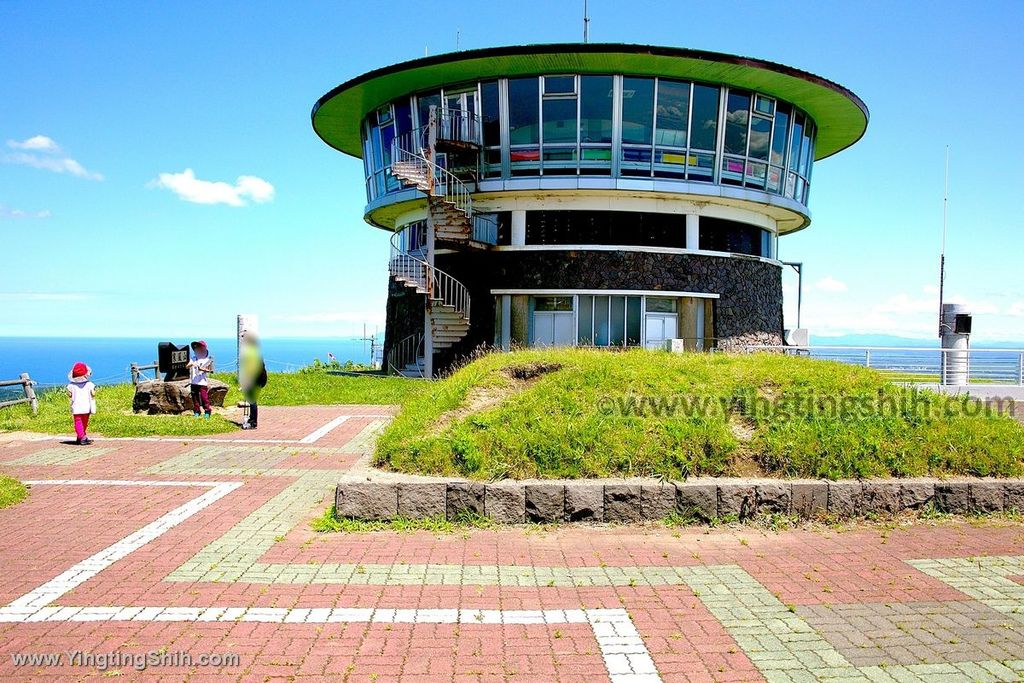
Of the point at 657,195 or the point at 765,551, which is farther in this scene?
the point at 657,195

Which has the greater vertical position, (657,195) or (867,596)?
(657,195)

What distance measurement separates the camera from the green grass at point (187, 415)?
14469 mm

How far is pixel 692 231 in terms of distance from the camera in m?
26.8

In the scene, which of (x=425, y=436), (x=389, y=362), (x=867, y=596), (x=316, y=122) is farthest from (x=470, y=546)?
(x=316, y=122)

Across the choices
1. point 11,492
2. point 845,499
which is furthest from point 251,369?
point 845,499

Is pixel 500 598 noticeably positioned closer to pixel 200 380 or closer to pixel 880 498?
pixel 880 498

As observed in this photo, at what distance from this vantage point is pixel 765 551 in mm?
6859

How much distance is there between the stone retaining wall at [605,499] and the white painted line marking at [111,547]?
1.91 m

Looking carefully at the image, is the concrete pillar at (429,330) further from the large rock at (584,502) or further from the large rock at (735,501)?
the large rock at (735,501)

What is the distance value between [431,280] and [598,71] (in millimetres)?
9247

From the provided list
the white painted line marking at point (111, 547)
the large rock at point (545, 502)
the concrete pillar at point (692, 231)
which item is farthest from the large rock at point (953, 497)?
the concrete pillar at point (692, 231)

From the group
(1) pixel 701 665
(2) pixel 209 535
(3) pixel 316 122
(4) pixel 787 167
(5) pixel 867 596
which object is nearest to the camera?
(1) pixel 701 665

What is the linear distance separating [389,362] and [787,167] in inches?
692

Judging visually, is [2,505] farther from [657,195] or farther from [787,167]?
[787,167]
